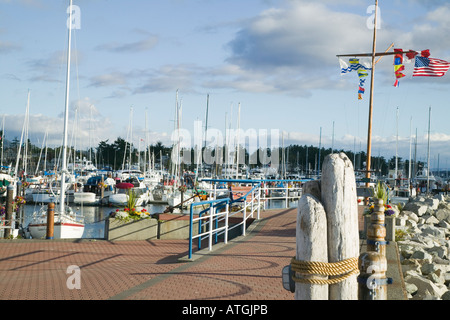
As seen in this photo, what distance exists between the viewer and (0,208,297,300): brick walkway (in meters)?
7.89

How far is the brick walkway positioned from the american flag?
12143 mm

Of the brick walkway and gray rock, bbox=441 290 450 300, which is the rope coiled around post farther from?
gray rock, bbox=441 290 450 300

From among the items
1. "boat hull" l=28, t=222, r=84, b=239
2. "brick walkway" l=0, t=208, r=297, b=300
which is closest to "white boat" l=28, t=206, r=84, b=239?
"boat hull" l=28, t=222, r=84, b=239

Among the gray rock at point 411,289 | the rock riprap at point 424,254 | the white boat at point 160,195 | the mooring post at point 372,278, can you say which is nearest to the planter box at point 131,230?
the rock riprap at point 424,254

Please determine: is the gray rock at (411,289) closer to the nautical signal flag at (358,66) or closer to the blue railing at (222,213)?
the blue railing at (222,213)

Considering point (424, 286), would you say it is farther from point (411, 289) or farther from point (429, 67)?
point (429, 67)

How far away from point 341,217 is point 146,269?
258 inches

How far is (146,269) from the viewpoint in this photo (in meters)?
10.1

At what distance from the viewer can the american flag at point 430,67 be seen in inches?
879

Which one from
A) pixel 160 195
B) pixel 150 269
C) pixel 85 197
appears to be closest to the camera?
pixel 150 269

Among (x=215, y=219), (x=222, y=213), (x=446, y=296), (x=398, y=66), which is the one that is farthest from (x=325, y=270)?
(x=398, y=66)

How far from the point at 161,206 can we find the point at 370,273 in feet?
162
